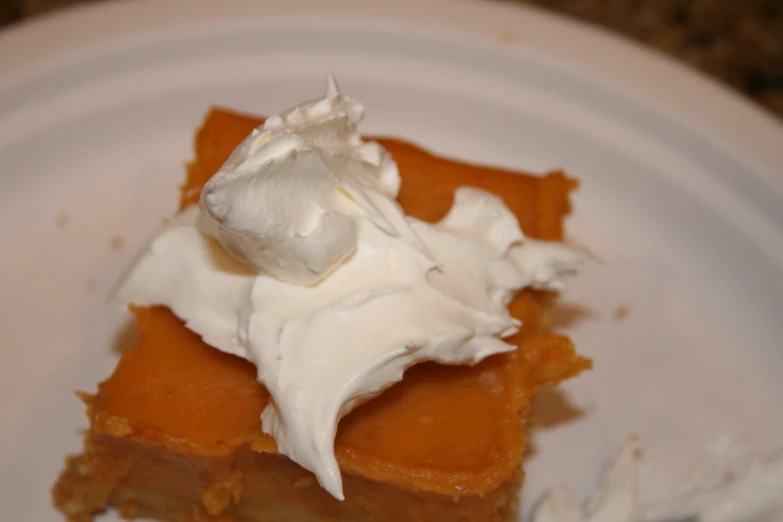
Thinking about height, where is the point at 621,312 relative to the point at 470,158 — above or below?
below

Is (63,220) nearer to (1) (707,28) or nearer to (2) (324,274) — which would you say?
(2) (324,274)

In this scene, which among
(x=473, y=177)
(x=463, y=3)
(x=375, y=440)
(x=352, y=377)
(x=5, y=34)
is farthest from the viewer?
(x=463, y=3)

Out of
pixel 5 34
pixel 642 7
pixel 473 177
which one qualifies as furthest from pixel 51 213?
pixel 642 7

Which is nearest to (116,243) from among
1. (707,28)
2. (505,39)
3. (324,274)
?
(324,274)

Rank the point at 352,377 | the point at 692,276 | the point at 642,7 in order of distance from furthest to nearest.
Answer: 1. the point at 642,7
2. the point at 692,276
3. the point at 352,377

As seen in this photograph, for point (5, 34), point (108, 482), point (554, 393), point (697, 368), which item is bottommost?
point (108, 482)

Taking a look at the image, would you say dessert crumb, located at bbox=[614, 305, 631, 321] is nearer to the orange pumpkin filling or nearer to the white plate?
the white plate

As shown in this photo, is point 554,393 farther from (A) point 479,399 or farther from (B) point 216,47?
(B) point 216,47
